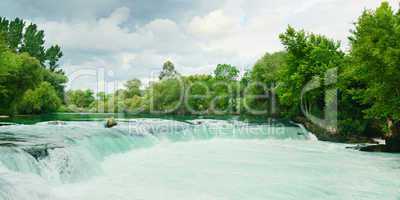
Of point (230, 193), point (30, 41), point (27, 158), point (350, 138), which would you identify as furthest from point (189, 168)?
point (30, 41)

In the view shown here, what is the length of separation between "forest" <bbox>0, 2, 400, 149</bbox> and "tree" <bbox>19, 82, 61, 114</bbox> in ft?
0.48

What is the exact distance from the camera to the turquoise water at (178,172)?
941cm

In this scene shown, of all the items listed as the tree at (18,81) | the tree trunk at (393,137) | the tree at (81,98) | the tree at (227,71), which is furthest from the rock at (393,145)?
the tree at (81,98)

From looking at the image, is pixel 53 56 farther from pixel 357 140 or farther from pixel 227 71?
pixel 357 140

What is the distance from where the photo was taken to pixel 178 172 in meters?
12.8

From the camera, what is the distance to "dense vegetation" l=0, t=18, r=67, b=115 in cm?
3588

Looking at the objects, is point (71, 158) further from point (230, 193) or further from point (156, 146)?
point (156, 146)

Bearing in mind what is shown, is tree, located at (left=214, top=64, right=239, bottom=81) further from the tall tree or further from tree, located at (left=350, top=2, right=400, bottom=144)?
tree, located at (left=350, top=2, right=400, bottom=144)

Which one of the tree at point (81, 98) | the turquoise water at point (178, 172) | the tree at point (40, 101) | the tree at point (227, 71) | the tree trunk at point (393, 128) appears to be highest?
the tree at point (227, 71)

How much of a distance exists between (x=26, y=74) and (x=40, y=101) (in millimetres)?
13719

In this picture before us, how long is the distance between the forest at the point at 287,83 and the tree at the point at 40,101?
0.14 metres

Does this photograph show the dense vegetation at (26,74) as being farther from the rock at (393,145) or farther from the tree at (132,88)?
A: the rock at (393,145)

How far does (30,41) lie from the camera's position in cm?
7281

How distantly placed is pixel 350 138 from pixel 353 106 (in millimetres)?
2771
